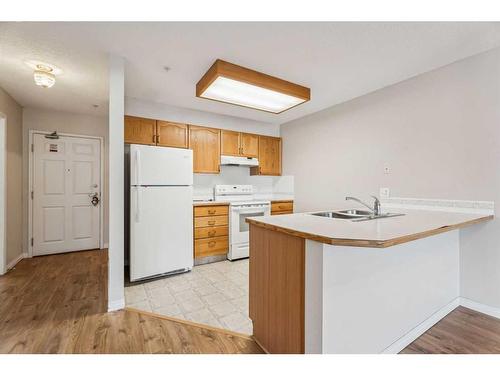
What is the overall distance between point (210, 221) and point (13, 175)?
2.76 m

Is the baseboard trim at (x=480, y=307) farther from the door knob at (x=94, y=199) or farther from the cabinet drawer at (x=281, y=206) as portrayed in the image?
the door knob at (x=94, y=199)

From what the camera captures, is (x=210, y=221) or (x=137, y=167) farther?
(x=210, y=221)

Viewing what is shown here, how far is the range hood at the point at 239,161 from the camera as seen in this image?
152 inches

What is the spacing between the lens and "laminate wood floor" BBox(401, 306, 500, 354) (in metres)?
1.62

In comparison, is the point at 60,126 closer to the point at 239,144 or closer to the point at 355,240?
the point at 239,144

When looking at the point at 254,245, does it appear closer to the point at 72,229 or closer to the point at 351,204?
the point at 351,204

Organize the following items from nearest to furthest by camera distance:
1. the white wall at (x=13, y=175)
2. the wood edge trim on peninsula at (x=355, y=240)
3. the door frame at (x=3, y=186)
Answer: the wood edge trim on peninsula at (x=355, y=240) < the door frame at (x=3, y=186) < the white wall at (x=13, y=175)

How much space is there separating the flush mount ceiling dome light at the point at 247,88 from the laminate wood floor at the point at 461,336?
2.48 meters

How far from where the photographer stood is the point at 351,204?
332 cm

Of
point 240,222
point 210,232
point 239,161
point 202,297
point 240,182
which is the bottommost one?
point 202,297

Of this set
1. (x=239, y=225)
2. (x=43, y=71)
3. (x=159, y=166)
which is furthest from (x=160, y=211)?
(x=43, y=71)

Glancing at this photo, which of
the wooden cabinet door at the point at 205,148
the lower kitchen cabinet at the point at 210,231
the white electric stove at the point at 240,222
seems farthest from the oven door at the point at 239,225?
the wooden cabinet door at the point at 205,148

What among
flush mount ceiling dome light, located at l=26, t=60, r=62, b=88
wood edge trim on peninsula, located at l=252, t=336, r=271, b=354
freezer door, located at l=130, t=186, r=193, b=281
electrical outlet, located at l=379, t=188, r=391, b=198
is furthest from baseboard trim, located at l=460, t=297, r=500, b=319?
flush mount ceiling dome light, located at l=26, t=60, r=62, b=88

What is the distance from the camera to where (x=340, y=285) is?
1.25 metres
